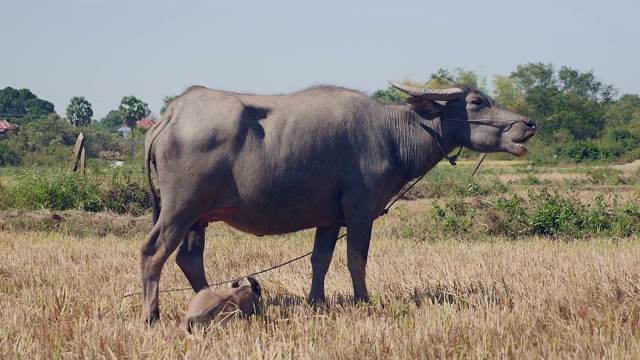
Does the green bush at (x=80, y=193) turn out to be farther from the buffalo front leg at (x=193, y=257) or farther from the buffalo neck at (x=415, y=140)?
the buffalo neck at (x=415, y=140)

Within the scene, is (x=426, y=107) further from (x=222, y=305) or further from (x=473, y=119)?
(x=222, y=305)

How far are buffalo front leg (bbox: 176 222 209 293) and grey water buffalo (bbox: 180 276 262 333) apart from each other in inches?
17.3

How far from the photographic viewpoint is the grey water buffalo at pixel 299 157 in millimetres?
5656

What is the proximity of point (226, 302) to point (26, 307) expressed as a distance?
4.71 ft

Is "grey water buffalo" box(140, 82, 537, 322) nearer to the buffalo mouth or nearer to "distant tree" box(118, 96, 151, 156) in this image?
the buffalo mouth

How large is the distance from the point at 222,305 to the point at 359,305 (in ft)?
3.48

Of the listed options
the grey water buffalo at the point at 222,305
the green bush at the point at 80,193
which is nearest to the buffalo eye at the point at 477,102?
the grey water buffalo at the point at 222,305

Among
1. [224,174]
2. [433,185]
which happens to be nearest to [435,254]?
[224,174]

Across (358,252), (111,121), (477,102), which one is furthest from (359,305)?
(111,121)

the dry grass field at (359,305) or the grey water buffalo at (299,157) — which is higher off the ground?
the grey water buffalo at (299,157)

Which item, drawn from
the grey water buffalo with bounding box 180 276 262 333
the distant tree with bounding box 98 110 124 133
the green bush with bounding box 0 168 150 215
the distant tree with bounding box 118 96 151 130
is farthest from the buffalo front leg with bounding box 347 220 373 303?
the distant tree with bounding box 98 110 124 133

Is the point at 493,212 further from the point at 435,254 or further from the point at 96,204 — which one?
the point at 96,204

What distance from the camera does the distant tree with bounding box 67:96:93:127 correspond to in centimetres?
7731

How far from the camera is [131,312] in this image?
5.86 m
